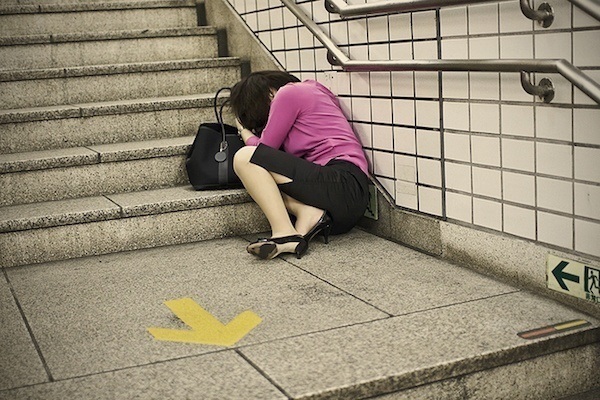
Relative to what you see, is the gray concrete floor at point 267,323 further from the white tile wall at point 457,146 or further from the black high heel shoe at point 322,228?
the white tile wall at point 457,146

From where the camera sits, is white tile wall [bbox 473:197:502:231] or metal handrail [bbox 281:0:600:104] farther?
white tile wall [bbox 473:197:502:231]

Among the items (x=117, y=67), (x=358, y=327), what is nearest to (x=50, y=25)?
(x=117, y=67)

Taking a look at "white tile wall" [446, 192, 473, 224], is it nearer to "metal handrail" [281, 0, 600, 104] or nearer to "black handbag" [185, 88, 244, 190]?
"metal handrail" [281, 0, 600, 104]

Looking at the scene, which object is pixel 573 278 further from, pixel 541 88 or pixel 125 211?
pixel 125 211

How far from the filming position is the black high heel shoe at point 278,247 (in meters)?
3.60

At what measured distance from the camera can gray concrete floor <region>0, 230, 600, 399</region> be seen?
2418 mm

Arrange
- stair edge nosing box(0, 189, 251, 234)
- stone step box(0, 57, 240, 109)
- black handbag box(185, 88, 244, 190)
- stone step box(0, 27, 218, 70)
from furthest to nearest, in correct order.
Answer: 1. stone step box(0, 27, 218, 70)
2. stone step box(0, 57, 240, 109)
3. black handbag box(185, 88, 244, 190)
4. stair edge nosing box(0, 189, 251, 234)

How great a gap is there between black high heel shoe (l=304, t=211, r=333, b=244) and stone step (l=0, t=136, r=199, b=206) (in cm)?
95

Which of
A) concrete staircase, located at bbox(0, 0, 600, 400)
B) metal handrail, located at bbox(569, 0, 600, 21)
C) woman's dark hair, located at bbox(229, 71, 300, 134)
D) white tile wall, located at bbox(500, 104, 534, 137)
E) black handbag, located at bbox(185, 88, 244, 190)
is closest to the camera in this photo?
metal handrail, located at bbox(569, 0, 600, 21)

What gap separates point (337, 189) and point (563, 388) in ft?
4.68

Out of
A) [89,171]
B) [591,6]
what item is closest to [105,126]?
[89,171]

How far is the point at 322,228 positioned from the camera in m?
3.81

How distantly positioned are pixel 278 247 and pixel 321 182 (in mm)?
360

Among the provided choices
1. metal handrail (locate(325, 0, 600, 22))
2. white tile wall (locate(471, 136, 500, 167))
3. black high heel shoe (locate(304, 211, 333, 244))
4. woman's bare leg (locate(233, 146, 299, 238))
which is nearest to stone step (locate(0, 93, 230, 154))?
woman's bare leg (locate(233, 146, 299, 238))
